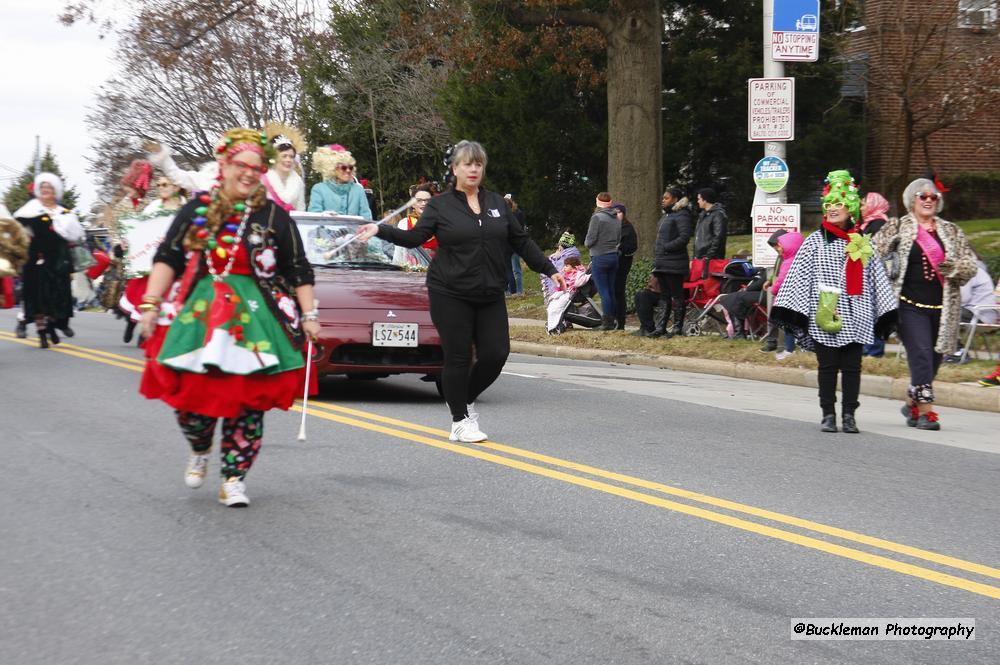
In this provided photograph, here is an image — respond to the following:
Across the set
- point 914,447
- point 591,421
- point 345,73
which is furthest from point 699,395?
point 345,73

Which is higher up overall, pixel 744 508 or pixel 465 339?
pixel 465 339

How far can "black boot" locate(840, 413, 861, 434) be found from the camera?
9.84 metres

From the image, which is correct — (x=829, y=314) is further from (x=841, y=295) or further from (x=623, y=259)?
(x=623, y=259)

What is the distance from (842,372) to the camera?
386 inches

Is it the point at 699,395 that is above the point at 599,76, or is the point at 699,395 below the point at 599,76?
below

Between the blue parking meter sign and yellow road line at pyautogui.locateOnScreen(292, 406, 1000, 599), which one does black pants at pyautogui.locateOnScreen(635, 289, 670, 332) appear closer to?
the blue parking meter sign

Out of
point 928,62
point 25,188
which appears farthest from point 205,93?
point 25,188

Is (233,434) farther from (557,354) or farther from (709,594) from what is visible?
(557,354)

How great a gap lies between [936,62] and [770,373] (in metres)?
11.0

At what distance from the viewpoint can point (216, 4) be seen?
23109mm

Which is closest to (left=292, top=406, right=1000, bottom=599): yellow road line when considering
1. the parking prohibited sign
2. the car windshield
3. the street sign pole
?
the car windshield

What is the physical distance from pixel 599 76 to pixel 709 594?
1898 cm

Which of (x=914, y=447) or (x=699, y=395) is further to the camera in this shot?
(x=699, y=395)

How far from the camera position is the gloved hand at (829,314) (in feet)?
31.8
